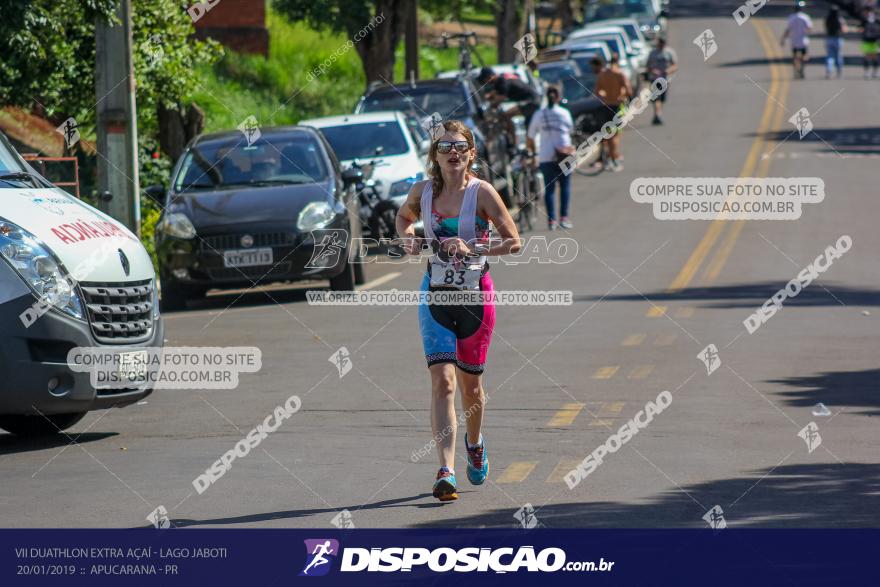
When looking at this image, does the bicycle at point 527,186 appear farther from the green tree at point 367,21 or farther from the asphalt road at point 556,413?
the green tree at point 367,21

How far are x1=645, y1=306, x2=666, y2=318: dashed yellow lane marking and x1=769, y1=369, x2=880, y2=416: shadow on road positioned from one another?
369 cm

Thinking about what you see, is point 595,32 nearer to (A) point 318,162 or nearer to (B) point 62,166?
(B) point 62,166

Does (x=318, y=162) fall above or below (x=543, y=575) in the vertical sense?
below

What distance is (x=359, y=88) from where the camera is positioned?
44.6m

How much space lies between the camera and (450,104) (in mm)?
28172

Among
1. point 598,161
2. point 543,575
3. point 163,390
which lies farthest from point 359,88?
point 543,575

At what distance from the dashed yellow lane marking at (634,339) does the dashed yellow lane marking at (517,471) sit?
213 inches

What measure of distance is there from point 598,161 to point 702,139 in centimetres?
434

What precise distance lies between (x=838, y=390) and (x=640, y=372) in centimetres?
157

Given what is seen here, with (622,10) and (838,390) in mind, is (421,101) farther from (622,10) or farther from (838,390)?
(622,10)

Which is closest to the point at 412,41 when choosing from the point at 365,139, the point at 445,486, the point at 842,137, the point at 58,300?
the point at 842,137

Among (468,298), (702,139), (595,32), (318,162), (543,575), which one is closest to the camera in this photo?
(543,575)

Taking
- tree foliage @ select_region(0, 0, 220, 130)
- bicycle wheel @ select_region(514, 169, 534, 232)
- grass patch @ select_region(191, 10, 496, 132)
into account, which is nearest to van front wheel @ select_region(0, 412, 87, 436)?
tree foliage @ select_region(0, 0, 220, 130)

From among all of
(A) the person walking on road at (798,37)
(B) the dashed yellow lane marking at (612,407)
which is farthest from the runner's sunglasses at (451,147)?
(A) the person walking on road at (798,37)
